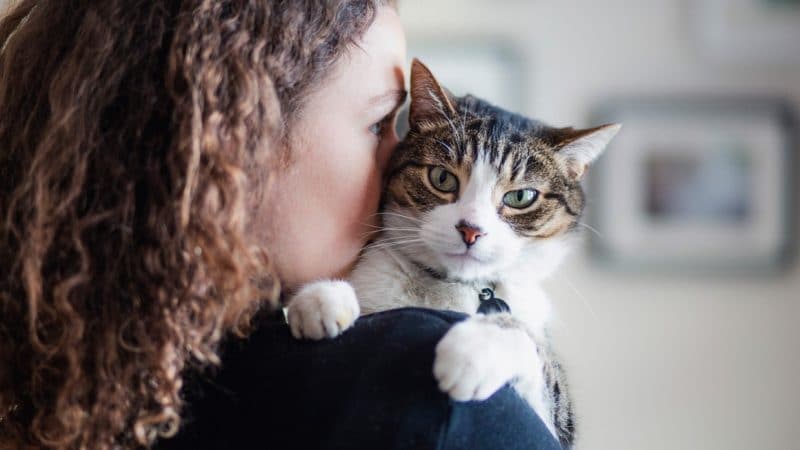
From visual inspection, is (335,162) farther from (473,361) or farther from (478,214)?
(473,361)

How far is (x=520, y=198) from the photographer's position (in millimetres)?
1197

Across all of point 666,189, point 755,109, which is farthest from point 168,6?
point 755,109

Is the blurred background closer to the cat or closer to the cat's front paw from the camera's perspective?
the cat

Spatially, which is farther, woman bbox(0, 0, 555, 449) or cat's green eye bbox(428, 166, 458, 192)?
cat's green eye bbox(428, 166, 458, 192)

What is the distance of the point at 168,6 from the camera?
0.90 m

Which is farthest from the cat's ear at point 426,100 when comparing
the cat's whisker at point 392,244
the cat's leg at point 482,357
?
the cat's leg at point 482,357

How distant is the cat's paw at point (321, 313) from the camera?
0.87 metres

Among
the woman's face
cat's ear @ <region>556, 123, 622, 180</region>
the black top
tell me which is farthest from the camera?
cat's ear @ <region>556, 123, 622, 180</region>

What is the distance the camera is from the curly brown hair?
2.75ft

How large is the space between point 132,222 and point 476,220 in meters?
0.49

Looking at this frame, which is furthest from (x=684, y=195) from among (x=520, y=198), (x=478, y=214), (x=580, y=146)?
(x=478, y=214)

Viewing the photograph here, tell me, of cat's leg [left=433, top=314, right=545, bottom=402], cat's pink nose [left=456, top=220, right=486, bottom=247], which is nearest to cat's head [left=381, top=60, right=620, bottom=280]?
cat's pink nose [left=456, top=220, right=486, bottom=247]

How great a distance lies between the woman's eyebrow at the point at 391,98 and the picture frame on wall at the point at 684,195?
1460 mm

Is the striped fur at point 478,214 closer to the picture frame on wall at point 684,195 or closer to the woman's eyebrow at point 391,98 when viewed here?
the woman's eyebrow at point 391,98
